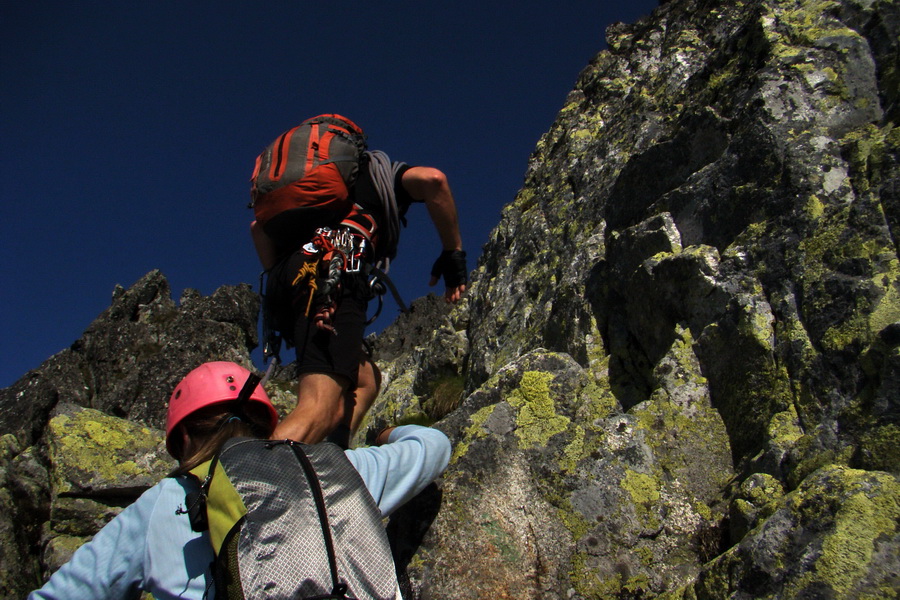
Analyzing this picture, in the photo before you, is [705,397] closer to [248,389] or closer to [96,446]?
[248,389]

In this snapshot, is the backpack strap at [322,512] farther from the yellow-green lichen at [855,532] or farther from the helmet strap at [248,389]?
the yellow-green lichen at [855,532]

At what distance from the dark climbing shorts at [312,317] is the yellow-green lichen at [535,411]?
1.50 meters

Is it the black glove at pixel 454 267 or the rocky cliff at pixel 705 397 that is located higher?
the black glove at pixel 454 267

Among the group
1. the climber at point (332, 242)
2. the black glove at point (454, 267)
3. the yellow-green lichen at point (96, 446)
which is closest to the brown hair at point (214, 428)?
the climber at point (332, 242)

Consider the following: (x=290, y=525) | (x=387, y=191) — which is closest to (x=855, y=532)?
(x=290, y=525)

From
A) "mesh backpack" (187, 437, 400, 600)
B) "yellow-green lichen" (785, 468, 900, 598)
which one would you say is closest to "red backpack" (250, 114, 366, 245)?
"mesh backpack" (187, 437, 400, 600)

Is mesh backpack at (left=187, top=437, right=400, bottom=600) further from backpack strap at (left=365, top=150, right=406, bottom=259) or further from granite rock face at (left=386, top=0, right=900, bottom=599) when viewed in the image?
backpack strap at (left=365, top=150, right=406, bottom=259)

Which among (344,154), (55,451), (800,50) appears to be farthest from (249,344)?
(800,50)

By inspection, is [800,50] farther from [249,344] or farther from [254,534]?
[249,344]

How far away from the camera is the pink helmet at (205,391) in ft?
12.5

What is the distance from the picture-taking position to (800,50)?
586 centimetres

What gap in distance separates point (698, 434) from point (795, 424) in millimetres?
828

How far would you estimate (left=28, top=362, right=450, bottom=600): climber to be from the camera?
10.1 feet

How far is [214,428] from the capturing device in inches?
149
